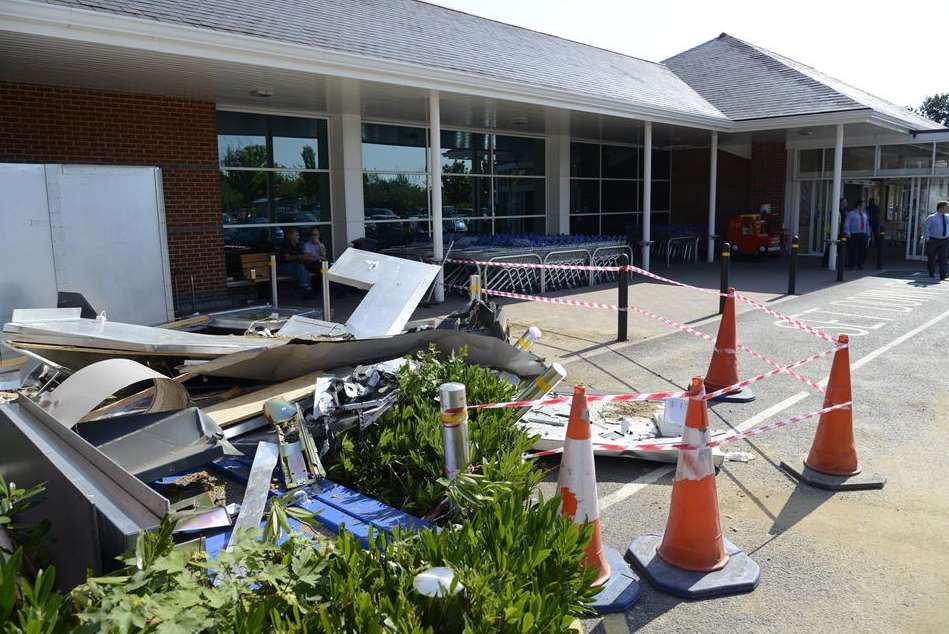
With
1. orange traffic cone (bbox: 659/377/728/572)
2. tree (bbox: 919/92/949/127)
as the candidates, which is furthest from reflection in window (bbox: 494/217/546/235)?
tree (bbox: 919/92/949/127)

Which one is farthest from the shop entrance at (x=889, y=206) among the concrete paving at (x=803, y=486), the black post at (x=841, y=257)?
the concrete paving at (x=803, y=486)

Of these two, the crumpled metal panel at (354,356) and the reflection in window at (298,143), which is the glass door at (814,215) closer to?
the reflection in window at (298,143)

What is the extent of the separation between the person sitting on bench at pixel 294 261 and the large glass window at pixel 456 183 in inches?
77.9

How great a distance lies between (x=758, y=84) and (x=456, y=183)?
30.7 ft

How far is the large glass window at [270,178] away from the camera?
506 inches

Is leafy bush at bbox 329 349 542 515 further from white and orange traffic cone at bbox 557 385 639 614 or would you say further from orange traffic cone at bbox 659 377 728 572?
orange traffic cone at bbox 659 377 728 572

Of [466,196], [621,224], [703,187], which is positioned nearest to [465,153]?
[466,196]

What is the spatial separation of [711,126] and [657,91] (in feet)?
5.23

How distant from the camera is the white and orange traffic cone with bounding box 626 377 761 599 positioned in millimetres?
3680

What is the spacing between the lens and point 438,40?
13.3m

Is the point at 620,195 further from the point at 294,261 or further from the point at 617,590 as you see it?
the point at 617,590

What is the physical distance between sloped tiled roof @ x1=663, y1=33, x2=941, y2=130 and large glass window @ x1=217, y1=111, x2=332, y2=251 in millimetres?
10704

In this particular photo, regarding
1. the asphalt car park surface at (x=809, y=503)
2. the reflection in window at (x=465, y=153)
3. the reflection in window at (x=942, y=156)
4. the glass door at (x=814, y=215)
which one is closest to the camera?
the asphalt car park surface at (x=809, y=503)

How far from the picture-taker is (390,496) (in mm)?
3957
